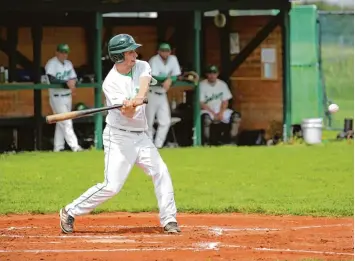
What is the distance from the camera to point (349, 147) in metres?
20.2

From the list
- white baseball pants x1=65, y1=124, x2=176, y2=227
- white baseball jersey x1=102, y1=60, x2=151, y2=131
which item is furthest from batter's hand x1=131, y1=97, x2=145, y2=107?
white baseball pants x1=65, y1=124, x2=176, y2=227

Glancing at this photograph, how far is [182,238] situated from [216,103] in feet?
37.9

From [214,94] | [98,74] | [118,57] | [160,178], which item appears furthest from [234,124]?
[118,57]

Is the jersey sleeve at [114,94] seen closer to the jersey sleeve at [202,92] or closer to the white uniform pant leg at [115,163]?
the white uniform pant leg at [115,163]

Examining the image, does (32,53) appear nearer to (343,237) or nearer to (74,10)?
(74,10)

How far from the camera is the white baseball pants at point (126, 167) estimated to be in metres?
10.4

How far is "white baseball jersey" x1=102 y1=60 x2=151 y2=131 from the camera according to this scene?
1031 centimetres

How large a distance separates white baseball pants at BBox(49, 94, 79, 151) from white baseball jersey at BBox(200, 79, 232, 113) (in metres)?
2.80

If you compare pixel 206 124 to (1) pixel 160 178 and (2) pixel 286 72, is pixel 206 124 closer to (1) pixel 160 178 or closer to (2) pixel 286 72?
(2) pixel 286 72

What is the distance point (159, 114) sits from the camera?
2031 centimetres

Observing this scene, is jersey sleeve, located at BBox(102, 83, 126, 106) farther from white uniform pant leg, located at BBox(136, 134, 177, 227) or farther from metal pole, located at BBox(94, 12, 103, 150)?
metal pole, located at BBox(94, 12, 103, 150)

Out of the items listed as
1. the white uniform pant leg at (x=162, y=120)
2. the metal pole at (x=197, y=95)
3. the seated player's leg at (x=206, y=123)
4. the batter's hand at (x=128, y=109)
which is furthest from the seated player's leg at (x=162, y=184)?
the seated player's leg at (x=206, y=123)

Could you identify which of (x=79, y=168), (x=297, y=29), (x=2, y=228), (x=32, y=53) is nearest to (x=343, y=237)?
(x=2, y=228)

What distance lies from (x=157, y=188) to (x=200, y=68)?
1247cm
